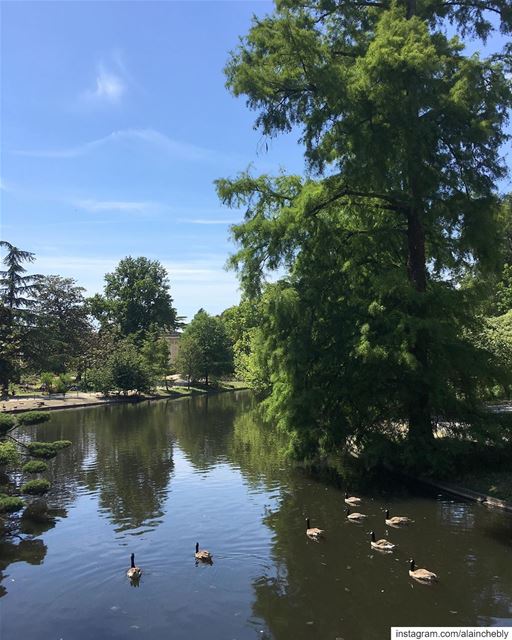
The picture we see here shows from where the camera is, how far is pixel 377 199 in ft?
68.4

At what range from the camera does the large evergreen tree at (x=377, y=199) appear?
17297 millimetres

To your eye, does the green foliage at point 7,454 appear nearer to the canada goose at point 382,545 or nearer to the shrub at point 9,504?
the shrub at point 9,504

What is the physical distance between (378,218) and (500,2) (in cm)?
892

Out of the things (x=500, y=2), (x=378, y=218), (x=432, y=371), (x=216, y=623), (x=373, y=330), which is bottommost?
(x=216, y=623)

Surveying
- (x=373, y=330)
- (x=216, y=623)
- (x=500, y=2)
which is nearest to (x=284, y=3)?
(x=500, y=2)

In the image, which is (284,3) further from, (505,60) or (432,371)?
(432,371)

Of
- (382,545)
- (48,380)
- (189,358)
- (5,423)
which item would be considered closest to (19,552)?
(5,423)

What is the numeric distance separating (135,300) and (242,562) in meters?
82.9

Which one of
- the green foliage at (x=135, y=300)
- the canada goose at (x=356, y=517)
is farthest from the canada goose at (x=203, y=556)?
the green foliage at (x=135, y=300)

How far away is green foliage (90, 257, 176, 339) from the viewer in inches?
3558

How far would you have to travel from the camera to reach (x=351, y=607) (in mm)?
9445

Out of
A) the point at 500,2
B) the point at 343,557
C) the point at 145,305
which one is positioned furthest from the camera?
the point at 145,305

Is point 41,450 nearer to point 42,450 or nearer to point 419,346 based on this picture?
point 42,450

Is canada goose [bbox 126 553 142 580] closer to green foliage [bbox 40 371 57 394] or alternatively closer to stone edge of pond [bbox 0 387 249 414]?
stone edge of pond [bbox 0 387 249 414]
